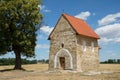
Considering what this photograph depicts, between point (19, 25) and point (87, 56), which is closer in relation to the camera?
point (87, 56)

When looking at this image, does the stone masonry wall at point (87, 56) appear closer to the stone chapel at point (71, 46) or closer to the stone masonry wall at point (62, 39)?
the stone chapel at point (71, 46)

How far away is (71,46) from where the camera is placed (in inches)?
1638

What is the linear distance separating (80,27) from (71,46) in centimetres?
453

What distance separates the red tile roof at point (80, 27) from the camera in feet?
139

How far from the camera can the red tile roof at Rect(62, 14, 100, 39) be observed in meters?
42.5

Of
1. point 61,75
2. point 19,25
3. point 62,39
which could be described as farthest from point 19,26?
A: point 61,75

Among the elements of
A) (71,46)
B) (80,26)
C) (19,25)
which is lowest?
(71,46)

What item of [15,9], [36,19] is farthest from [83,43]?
[15,9]

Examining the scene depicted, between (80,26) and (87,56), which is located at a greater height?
(80,26)

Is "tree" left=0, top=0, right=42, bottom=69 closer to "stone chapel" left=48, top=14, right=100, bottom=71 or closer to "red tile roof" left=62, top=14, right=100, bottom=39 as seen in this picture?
"stone chapel" left=48, top=14, right=100, bottom=71

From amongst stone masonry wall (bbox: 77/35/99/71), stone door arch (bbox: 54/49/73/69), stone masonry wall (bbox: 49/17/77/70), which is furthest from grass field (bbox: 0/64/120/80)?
stone masonry wall (bbox: 49/17/77/70)

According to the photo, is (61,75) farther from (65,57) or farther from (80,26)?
(80,26)

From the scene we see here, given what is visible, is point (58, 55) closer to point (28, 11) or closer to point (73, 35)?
point (73, 35)

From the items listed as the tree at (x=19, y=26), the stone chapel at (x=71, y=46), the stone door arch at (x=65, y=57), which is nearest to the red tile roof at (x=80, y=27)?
the stone chapel at (x=71, y=46)
